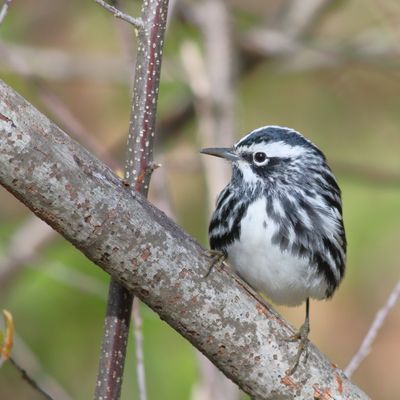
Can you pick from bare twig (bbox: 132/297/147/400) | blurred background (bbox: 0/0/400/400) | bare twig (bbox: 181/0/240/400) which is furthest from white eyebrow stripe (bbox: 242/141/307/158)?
bare twig (bbox: 132/297/147/400)

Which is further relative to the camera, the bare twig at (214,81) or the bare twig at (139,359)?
the bare twig at (214,81)

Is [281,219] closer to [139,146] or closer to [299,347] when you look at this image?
[299,347]

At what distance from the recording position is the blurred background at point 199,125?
481cm

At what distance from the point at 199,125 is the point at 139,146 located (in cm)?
223

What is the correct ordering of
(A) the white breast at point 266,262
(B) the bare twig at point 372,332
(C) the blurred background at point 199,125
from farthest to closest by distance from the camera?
(C) the blurred background at point 199,125 < (A) the white breast at point 266,262 < (B) the bare twig at point 372,332

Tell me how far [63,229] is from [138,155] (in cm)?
43

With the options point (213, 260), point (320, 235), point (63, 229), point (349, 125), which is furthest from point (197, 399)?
point (349, 125)

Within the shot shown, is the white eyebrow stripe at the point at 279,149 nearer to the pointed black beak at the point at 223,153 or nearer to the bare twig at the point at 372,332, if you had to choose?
the pointed black beak at the point at 223,153

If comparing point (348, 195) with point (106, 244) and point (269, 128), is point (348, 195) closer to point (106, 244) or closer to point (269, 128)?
point (269, 128)

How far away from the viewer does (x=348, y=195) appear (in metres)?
5.97

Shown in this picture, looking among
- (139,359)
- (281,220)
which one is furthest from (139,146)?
(281,220)

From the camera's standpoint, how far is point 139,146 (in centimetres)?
272

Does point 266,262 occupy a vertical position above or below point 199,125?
below

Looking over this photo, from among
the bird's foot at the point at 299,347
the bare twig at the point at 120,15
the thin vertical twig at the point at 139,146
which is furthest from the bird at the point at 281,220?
the bare twig at the point at 120,15
